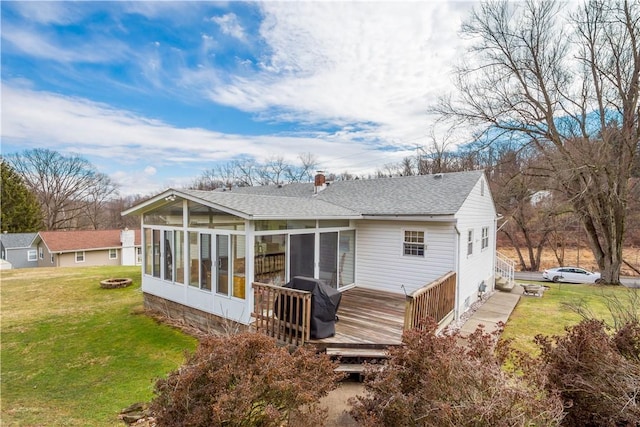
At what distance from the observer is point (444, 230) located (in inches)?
334

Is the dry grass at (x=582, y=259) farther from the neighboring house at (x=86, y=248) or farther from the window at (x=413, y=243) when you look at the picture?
the neighboring house at (x=86, y=248)

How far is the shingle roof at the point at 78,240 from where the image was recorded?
26.9m

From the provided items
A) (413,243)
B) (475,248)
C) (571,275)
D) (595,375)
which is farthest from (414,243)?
(571,275)

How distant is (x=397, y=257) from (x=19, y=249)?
37536mm

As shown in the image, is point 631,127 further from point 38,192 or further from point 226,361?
point 38,192

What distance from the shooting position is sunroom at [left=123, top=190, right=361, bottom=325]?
702 cm

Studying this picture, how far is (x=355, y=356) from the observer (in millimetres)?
5605

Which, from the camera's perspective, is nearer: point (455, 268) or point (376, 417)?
point (376, 417)

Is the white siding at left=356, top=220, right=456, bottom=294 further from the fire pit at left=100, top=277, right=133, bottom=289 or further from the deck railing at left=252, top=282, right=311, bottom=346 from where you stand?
the fire pit at left=100, top=277, right=133, bottom=289

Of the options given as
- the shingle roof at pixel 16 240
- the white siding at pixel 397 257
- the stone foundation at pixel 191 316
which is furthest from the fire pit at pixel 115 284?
the shingle roof at pixel 16 240

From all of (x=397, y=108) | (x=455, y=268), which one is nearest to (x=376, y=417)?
(x=455, y=268)

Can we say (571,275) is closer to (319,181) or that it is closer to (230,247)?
(319,181)

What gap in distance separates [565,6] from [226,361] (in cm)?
1983

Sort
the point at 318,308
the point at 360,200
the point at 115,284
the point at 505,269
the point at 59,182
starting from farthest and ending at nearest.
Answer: the point at 59,182, the point at 505,269, the point at 115,284, the point at 360,200, the point at 318,308
